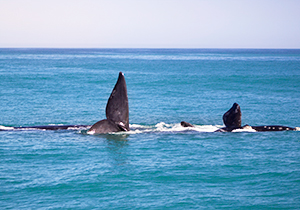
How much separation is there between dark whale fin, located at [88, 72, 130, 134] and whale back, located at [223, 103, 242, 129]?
234 inches

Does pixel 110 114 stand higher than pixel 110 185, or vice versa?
pixel 110 114

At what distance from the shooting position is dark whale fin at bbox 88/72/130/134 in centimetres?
1998

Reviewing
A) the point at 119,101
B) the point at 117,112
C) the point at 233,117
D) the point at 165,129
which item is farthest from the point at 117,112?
the point at 233,117

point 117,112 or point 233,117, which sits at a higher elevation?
point 117,112

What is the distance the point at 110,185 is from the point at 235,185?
15.6ft

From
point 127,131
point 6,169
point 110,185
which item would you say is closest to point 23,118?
point 127,131

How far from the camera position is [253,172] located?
1596 cm

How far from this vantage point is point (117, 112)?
2047 centimetres

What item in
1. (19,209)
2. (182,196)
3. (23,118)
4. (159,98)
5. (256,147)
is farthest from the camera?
(159,98)

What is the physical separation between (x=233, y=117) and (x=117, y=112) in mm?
6949

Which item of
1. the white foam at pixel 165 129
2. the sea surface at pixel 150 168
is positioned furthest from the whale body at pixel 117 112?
the white foam at pixel 165 129

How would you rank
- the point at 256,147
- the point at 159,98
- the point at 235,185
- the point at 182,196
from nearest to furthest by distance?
the point at 182,196 → the point at 235,185 → the point at 256,147 → the point at 159,98

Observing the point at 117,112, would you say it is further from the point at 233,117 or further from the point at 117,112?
the point at 233,117

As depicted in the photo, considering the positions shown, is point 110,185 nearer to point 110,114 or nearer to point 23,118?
point 110,114
